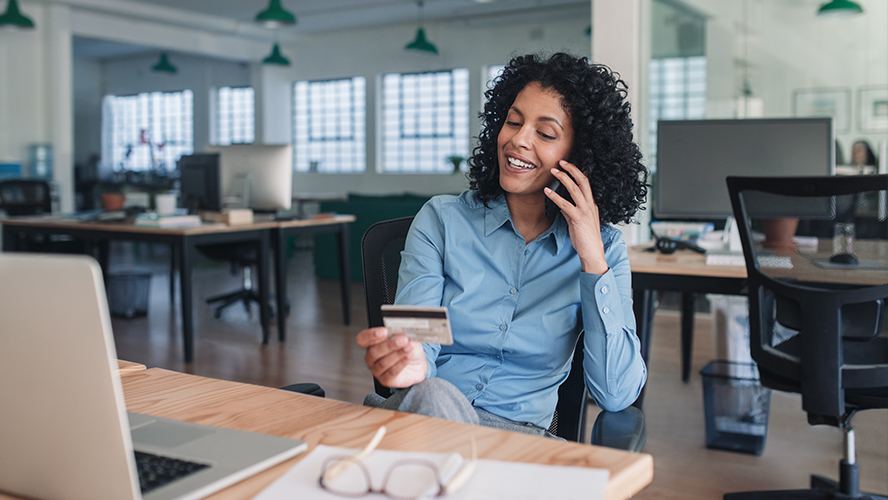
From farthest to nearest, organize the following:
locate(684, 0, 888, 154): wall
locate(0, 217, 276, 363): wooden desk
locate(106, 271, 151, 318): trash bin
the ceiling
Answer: the ceiling, locate(106, 271, 151, 318): trash bin, locate(684, 0, 888, 154): wall, locate(0, 217, 276, 363): wooden desk

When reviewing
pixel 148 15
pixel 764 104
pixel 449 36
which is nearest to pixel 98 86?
pixel 148 15

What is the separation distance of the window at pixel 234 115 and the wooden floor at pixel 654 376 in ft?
20.3

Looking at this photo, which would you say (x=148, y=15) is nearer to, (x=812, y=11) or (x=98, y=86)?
(x=98, y=86)

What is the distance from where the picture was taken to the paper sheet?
2.20ft

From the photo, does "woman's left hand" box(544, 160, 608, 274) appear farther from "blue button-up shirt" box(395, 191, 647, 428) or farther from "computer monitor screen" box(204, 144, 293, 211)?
"computer monitor screen" box(204, 144, 293, 211)

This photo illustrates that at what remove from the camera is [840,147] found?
5133 millimetres

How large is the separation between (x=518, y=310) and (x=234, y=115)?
12.2m

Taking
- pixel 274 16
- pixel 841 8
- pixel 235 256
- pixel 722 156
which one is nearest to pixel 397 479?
pixel 722 156

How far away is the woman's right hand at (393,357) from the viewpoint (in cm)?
99

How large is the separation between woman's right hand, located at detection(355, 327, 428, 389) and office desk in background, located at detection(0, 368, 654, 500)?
94 mm

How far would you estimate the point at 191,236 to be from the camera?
12.7ft

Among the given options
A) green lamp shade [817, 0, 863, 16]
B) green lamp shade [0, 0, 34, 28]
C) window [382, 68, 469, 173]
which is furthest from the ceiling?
green lamp shade [817, 0, 863, 16]

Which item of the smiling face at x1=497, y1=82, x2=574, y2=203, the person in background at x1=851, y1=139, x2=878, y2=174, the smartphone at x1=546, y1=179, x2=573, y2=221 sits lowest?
the smartphone at x1=546, y1=179, x2=573, y2=221

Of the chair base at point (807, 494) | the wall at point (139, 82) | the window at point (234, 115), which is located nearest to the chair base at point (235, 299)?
the chair base at point (807, 494)
